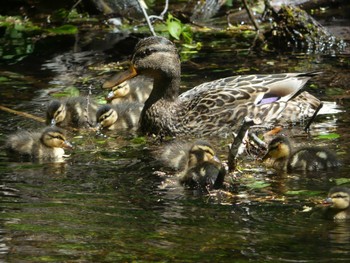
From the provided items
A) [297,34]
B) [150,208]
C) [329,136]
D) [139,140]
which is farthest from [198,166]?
[297,34]

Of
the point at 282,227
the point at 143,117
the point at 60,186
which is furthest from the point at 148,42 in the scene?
the point at 282,227

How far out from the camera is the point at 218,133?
8.84m

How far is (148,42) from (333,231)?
3885 mm

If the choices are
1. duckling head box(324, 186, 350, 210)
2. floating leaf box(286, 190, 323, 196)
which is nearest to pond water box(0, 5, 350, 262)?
floating leaf box(286, 190, 323, 196)

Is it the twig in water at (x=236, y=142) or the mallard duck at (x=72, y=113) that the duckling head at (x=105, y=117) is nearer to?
the mallard duck at (x=72, y=113)

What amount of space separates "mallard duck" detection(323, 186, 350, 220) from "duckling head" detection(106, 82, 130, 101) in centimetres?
425

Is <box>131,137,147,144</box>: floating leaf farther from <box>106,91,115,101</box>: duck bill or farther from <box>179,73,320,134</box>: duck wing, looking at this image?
<box>106,91,115,101</box>: duck bill

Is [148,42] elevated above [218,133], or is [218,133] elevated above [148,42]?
[148,42]

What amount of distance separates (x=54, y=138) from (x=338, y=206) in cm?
271

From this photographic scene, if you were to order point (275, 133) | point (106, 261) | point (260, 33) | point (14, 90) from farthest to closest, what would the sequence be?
point (260, 33) < point (14, 90) < point (275, 133) < point (106, 261)

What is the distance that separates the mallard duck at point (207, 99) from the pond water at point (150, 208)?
0.74 feet

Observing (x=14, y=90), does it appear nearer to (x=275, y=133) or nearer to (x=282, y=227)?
(x=275, y=133)

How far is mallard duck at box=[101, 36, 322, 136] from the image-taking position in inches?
Result: 350

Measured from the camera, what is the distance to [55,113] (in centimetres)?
899
